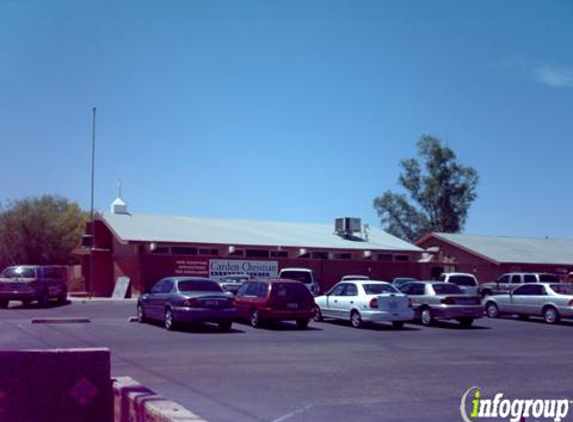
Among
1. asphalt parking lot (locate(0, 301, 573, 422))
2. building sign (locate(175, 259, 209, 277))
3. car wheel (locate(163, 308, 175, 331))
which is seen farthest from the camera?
building sign (locate(175, 259, 209, 277))

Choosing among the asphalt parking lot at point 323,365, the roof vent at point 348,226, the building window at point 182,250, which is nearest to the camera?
the asphalt parking lot at point 323,365

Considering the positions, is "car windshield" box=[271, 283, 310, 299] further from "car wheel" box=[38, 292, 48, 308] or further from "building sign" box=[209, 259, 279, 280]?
"building sign" box=[209, 259, 279, 280]

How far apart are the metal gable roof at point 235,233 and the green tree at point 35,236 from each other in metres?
15.3

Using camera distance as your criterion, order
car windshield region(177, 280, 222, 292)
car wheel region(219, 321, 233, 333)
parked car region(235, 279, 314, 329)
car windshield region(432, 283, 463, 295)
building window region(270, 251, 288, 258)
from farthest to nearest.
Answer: building window region(270, 251, 288, 258)
car windshield region(432, 283, 463, 295)
parked car region(235, 279, 314, 329)
car windshield region(177, 280, 222, 292)
car wheel region(219, 321, 233, 333)

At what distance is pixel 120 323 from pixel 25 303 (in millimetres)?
11958

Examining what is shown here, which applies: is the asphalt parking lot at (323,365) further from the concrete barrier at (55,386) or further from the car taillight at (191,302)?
the concrete barrier at (55,386)

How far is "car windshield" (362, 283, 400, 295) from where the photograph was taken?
23.6 meters

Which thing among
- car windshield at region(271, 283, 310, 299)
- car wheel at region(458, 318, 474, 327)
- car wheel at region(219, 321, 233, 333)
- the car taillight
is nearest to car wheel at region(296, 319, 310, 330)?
car windshield at region(271, 283, 310, 299)

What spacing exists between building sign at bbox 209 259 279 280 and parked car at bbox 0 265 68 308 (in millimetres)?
10020

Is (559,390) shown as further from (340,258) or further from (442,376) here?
(340,258)

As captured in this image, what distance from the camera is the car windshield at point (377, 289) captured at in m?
23.6

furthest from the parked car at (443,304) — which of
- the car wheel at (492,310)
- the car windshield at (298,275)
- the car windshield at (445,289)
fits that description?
the car windshield at (298,275)

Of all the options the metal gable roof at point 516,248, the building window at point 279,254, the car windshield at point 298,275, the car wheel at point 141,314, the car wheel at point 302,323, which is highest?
the metal gable roof at point 516,248

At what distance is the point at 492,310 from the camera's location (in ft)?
99.1
